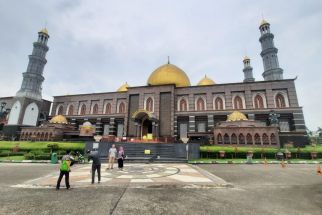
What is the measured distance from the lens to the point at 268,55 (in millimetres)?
44438

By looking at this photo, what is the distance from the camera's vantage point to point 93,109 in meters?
39.4

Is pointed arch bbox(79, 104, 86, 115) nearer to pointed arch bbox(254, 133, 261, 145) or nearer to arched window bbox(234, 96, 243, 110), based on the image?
arched window bbox(234, 96, 243, 110)

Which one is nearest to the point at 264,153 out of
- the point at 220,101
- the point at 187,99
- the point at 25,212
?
the point at 220,101

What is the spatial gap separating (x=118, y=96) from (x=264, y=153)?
95.4 feet

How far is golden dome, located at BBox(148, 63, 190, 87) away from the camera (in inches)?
1439

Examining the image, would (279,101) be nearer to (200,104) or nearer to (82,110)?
(200,104)

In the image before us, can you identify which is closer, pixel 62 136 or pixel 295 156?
pixel 295 156

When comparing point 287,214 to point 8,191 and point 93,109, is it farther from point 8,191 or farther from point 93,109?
point 93,109

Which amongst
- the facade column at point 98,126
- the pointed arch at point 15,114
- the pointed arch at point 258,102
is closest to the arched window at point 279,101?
the pointed arch at point 258,102

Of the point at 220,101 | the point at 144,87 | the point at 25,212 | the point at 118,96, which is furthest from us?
the point at 118,96

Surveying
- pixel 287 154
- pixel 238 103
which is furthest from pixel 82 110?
pixel 287 154

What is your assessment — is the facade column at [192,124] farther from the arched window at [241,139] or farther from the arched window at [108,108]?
the arched window at [108,108]

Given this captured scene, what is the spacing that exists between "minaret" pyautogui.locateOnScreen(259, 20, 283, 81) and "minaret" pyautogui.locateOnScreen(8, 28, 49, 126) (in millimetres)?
57181

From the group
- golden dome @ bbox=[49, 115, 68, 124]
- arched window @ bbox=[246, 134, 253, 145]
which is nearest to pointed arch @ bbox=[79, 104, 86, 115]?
golden dome @ bbox=[49, 115, 68, 124]
